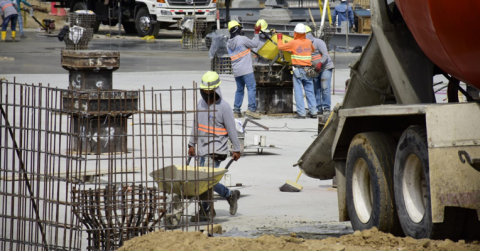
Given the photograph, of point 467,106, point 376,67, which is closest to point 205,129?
point 376,67

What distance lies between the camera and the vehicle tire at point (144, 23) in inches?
1366

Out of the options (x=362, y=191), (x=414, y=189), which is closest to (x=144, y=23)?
(x=362, y=191)

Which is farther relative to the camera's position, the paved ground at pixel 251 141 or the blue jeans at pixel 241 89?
the blue jeans at pixel 241 89

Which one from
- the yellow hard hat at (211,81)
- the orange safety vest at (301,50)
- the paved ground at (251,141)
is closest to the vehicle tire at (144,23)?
the paved ground at (251,141)

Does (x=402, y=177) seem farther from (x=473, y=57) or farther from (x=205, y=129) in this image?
(x=205, y=129)

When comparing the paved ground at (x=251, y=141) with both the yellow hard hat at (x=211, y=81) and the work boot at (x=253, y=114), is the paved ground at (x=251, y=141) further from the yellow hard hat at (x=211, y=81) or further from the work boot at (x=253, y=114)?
the yellow hard hat at (x=211, y=81)

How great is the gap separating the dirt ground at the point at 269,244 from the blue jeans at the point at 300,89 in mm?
10239

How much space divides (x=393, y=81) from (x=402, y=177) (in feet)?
3.57

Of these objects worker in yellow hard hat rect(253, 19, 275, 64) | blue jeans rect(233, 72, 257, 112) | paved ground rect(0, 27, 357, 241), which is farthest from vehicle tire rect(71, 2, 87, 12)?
blue jeans rect(233, 72, 257, 112)

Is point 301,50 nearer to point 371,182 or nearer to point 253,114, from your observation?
point 253,114

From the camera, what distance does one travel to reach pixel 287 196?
9.58 meters

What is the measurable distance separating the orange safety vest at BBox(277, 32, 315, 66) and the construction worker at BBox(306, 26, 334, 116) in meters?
0.26

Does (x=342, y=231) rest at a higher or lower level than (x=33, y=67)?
lower

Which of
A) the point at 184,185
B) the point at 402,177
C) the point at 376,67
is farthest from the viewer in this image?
the point at 376,67
